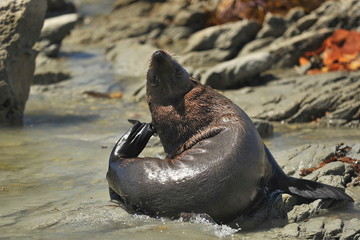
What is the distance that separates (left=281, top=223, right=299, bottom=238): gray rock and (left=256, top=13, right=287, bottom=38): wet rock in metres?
11.0

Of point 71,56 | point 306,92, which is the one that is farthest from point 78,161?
point 71,56

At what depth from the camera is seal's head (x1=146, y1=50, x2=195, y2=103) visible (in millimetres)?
6891

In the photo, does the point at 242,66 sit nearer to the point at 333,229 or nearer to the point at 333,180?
the point at 333,180

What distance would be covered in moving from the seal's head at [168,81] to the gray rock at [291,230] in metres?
1.65

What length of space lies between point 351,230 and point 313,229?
0.31 metres

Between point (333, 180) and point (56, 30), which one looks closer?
point (333, 180)

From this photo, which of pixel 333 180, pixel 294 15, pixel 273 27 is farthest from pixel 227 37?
pixel 333 180

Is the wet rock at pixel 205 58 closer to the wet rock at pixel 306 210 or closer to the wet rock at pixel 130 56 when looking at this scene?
the wet rock at pixel 130 56

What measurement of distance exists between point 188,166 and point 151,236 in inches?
32.0

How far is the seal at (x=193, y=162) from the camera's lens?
6.21 m

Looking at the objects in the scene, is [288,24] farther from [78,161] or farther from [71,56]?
[78,161]

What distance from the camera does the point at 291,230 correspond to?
241 inches

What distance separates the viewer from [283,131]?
1147 cm

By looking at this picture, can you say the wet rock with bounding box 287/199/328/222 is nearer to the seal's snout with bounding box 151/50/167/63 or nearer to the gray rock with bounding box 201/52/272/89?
the seal's snout with bounding box 151/50/167/63
